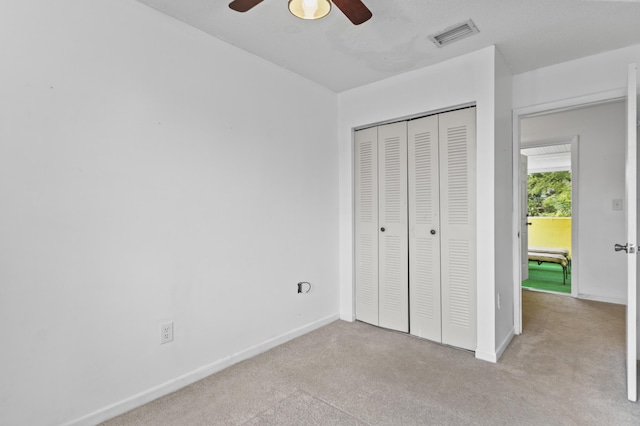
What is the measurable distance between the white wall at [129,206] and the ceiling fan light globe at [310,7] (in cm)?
95

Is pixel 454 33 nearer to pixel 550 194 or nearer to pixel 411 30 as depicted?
pixel 411 30

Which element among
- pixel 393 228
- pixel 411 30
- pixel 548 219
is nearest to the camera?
pixel 411 30

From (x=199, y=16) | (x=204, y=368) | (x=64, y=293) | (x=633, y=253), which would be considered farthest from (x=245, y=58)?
(x=633, y=253)

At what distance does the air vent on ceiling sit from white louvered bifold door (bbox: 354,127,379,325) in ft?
3.18

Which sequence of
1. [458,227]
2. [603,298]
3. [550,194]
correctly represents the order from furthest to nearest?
[550,194] < [603,298] < [458,227]

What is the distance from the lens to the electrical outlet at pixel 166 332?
2029 mm

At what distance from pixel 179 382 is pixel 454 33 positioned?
2.91m

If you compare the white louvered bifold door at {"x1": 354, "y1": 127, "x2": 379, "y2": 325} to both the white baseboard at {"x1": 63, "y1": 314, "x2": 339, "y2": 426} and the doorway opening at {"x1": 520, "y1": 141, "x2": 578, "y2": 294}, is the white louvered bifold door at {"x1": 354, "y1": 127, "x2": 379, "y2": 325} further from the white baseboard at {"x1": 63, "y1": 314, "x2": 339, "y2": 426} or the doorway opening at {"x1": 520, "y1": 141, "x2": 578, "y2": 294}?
the doorway opening at {"x1": 520, "y1": 141, "x2": 578, "y2": 294}

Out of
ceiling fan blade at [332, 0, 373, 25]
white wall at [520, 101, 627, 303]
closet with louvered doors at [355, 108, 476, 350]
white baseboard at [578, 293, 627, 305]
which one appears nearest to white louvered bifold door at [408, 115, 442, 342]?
closet with louvered doors at [355, 108, 476, 350]

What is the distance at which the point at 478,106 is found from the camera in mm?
2516

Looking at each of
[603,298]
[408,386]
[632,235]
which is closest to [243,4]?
[408,386]

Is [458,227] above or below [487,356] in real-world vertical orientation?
above

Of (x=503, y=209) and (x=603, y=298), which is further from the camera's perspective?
(x=603, y=298)

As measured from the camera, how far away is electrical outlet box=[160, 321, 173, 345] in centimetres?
203
